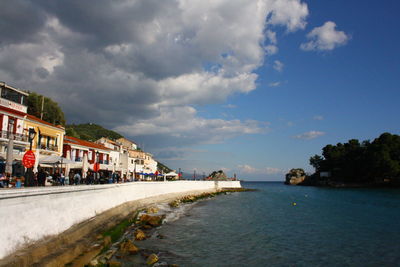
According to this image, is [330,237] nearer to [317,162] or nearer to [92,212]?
[92,212]

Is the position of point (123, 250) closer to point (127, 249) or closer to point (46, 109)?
point (127, 249)

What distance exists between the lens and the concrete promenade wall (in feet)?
35.3

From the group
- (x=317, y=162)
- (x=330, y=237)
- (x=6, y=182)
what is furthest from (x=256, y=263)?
(x=317, y=162)

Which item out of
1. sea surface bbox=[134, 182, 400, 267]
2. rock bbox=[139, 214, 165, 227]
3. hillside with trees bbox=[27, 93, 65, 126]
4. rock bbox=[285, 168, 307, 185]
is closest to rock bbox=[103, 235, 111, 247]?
→ sea surface bbox=[134, 182, 400, 267]

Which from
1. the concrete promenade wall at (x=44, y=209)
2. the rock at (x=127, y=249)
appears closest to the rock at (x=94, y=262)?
the concrete promenade wall at (x=44, y=209)

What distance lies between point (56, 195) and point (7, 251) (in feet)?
15.9

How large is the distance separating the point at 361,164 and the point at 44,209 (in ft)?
408

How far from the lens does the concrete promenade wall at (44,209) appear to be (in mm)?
10758

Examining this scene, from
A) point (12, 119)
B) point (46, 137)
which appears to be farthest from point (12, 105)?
point (46, 137)

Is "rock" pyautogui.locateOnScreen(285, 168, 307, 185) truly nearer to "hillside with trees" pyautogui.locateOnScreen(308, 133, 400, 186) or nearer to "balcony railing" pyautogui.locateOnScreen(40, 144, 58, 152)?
"hillside with trees" pyautogui.locateOnScreen(308, 133, 400, 186)

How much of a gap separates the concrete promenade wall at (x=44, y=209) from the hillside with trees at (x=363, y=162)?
107 metres

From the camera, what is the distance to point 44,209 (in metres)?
13.7

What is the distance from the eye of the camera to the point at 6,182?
17.4 metres

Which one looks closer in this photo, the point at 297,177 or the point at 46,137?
the point at 46,137
